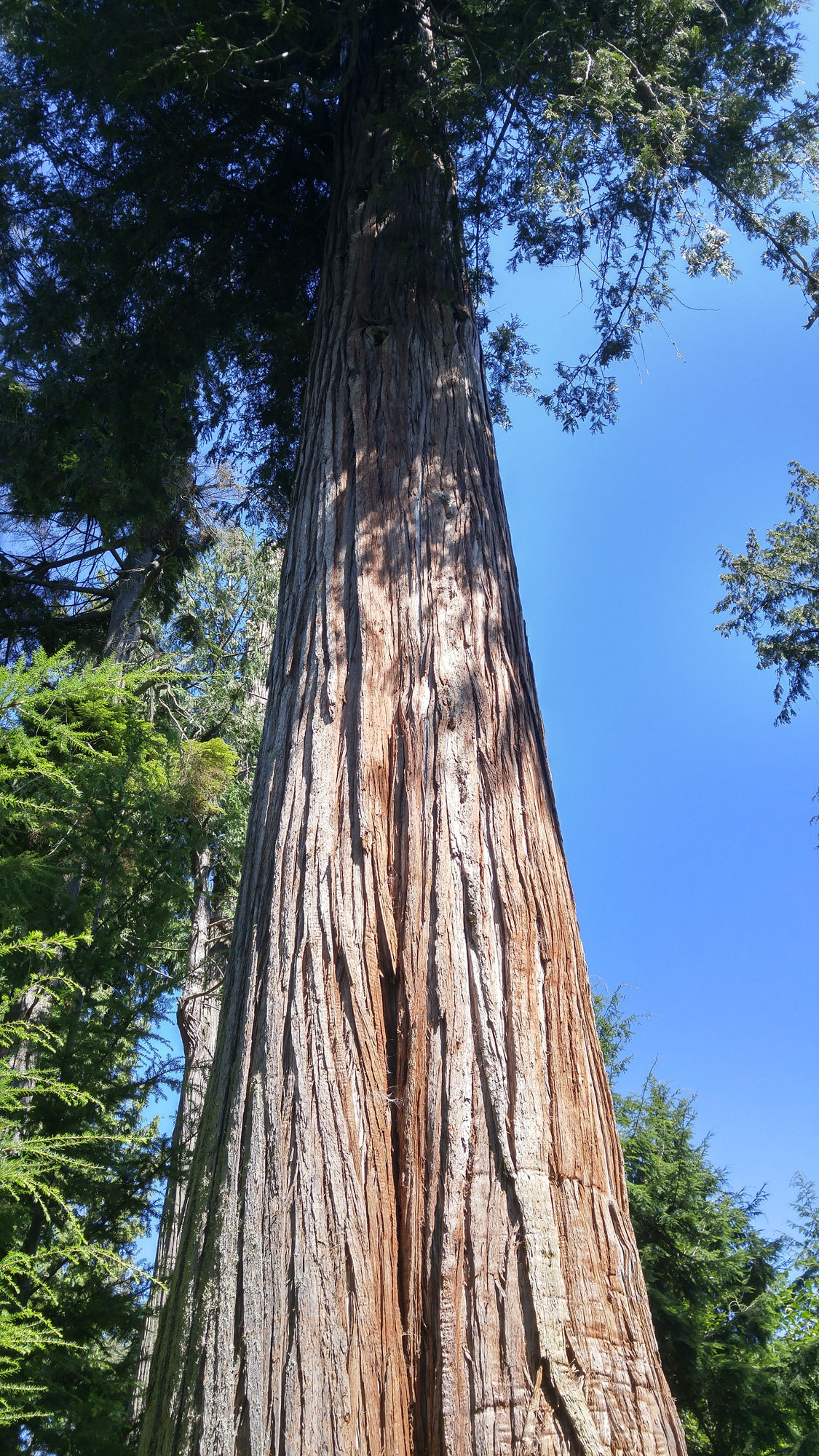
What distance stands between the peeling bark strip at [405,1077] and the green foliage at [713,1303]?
21.6 ft

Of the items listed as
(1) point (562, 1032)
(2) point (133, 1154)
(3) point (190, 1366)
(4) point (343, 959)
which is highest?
(2) point (133, 1154)

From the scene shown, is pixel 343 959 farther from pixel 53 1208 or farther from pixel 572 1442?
pixel 53 1208

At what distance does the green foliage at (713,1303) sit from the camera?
7.67 metres

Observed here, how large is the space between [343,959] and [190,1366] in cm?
90

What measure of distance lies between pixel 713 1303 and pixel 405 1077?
7864 millimetres

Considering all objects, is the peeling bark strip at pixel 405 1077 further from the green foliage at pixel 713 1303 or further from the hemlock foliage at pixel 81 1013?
the green foliage at pixel 713 1303

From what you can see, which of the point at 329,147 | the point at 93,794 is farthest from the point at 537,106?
the point at 93,794

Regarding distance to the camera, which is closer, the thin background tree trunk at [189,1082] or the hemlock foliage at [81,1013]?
the hemlock foliage at [81,1013]

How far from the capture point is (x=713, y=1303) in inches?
319

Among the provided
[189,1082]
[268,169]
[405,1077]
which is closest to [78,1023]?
[189,1082]

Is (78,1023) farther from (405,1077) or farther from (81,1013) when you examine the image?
(405,1077)

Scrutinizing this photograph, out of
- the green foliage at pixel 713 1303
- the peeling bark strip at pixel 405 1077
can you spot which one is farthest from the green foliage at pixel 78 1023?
the green foliage at pixel 713 1303

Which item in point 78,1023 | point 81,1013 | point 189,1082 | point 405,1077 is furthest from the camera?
point 189,1082

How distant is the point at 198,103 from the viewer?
5.16 meters
